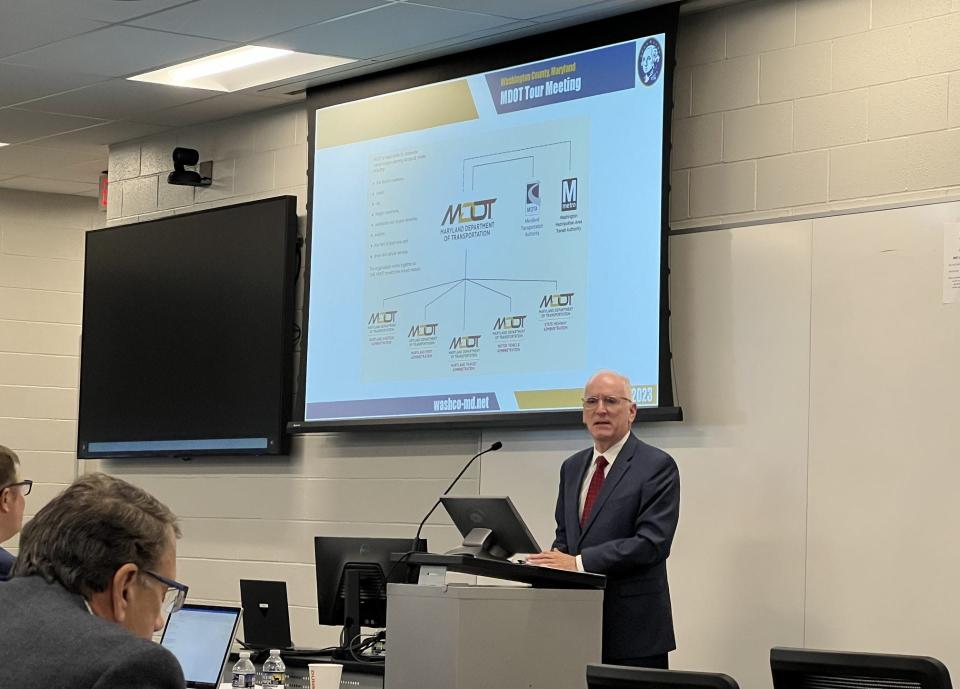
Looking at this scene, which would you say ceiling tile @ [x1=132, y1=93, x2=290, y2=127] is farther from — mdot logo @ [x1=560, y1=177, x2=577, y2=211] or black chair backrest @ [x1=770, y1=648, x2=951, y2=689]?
black chair backrest @ [x1=770, y1=648, x2=951, y2=689]

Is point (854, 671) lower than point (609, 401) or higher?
lower

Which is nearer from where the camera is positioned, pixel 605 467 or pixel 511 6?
pixel 605 467

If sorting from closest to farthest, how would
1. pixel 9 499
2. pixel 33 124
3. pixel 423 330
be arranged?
pixel 9 499 < pixel 423 330 < pixel 33 124

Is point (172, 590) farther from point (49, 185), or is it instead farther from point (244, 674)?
point (49, 185)

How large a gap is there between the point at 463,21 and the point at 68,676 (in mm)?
4030

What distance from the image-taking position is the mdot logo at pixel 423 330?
18.4 ft

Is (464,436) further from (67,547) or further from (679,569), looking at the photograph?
(67,547)

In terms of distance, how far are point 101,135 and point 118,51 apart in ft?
5.04

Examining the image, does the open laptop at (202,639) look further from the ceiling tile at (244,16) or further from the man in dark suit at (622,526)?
the ceiling tile at (244,16)

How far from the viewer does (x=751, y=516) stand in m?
4.66

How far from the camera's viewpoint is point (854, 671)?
268 centimetres

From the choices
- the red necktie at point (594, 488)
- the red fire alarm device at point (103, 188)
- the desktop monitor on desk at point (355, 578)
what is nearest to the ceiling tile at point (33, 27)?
the red fire alarm device at point (103, 188)

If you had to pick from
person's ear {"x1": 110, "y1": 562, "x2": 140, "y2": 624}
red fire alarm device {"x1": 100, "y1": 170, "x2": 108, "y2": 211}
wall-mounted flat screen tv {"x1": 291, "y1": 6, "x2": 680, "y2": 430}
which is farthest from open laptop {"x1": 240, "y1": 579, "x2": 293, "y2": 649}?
red fire alarm device {"x1": 100, "y1": 170, "x2": 108, "y2": 211}

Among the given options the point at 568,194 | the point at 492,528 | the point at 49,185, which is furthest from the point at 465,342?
the point at 49,185
